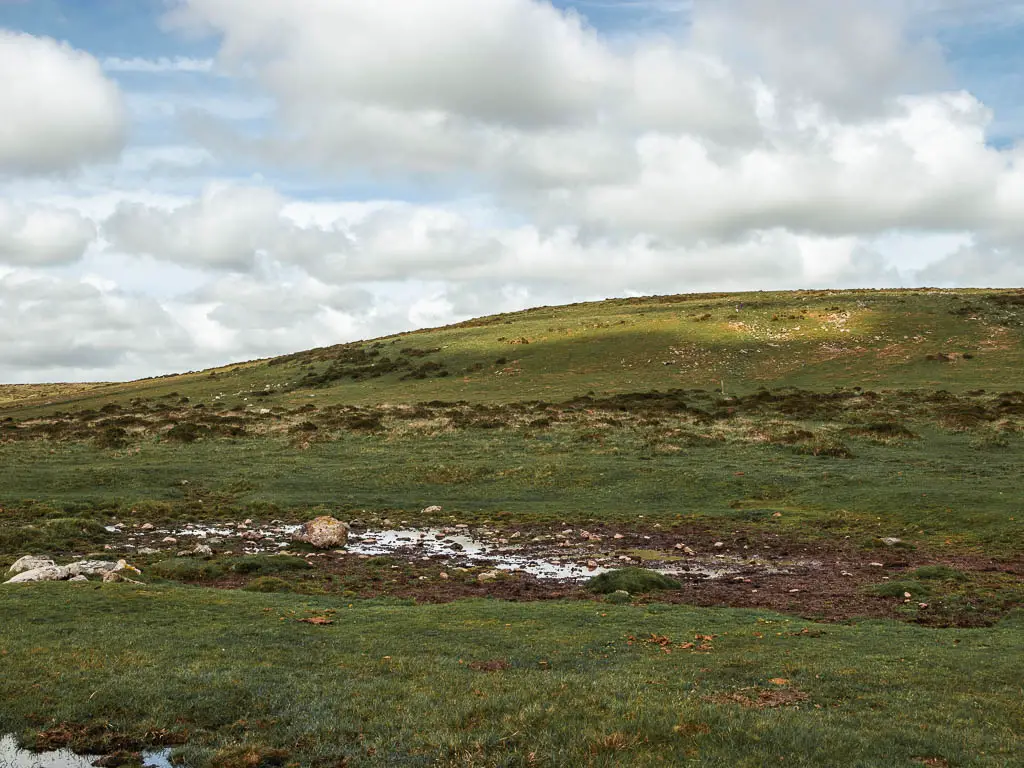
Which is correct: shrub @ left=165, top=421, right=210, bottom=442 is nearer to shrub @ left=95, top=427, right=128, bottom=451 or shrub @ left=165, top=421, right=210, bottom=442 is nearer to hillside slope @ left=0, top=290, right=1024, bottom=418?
shrub @ left=95, top=427, right=128, bottom=451

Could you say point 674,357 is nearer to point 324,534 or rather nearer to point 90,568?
point 324,534

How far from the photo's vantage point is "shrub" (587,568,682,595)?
21812mm

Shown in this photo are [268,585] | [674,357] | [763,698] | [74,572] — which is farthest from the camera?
[674,357]

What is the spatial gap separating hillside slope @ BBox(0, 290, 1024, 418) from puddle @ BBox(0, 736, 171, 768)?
62712mm

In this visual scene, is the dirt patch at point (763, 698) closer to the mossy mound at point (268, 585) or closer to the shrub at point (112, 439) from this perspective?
the mossy mound at point (268, 585)

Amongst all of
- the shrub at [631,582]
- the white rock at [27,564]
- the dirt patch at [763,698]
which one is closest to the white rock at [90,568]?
the white rock at [27,564]

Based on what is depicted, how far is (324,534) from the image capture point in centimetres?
2897

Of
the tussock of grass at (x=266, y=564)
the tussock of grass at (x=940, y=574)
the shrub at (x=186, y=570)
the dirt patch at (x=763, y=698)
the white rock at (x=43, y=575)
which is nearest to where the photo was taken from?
the dirt patch at (x=763, y=698)

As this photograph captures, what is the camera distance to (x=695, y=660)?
14617mm

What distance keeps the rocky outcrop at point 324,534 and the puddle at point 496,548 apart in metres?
0.49

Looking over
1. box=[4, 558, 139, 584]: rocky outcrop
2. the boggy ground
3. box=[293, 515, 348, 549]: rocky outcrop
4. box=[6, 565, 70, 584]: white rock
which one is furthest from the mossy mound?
box=[293, 515, 348, 549]: rocky outcrop

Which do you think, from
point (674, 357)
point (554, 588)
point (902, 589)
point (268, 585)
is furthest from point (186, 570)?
point (674, 357)

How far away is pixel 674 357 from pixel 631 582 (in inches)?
2720

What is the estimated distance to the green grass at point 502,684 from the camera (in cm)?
1034
